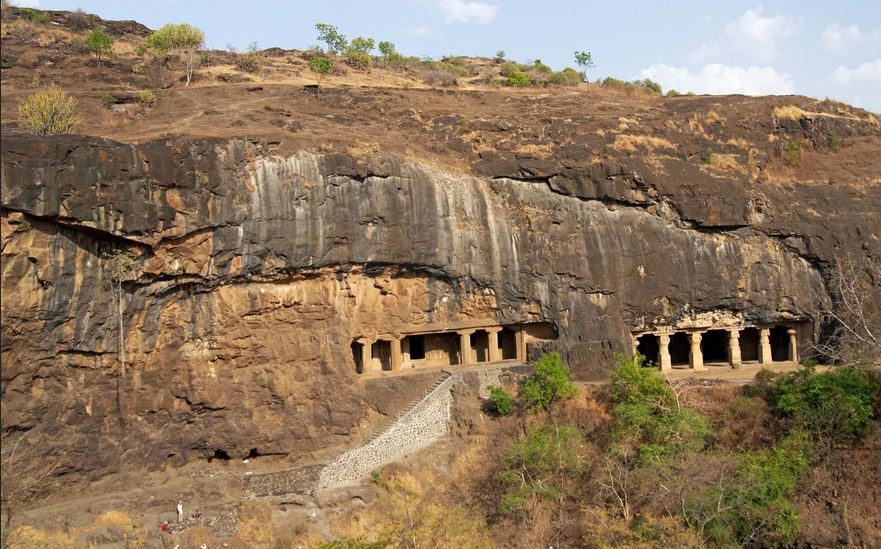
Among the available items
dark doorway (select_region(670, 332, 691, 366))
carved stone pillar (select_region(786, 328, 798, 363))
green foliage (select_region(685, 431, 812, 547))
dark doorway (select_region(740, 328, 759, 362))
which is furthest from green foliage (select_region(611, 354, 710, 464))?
dark doorway (select_region(740, 328, 759, 362))

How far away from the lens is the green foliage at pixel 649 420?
20.7 m

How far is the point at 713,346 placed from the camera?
2934 centimetres

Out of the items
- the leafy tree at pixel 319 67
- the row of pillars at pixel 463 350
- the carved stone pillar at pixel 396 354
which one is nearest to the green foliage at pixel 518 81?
the leafy tree at pixel 319 67

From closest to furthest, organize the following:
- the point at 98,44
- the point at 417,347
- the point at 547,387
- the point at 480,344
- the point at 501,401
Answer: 1. the point at 547,387
2. the point at 501,401
3. the point at 480,344
4. the point at 417,347
5. the point at 98,44

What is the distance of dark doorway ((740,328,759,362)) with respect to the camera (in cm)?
2828

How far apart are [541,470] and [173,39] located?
3037 cm

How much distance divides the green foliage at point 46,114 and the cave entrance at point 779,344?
24759 millimetres

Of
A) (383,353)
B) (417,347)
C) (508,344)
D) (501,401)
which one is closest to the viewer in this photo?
(501,401)

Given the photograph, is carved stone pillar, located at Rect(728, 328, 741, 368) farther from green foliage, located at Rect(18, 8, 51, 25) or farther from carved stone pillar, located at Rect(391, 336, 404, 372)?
green foliage, located at Rect(18, 8, 51, 25)

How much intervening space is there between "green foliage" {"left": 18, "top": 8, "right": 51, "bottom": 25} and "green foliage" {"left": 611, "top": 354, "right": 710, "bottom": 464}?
115 feet

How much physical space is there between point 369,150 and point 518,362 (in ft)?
27.6

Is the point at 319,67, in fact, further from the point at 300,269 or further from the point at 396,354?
the point at 396,354

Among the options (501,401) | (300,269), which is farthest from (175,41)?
(501,401)

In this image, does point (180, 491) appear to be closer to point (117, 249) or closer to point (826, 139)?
point (117, 249)
